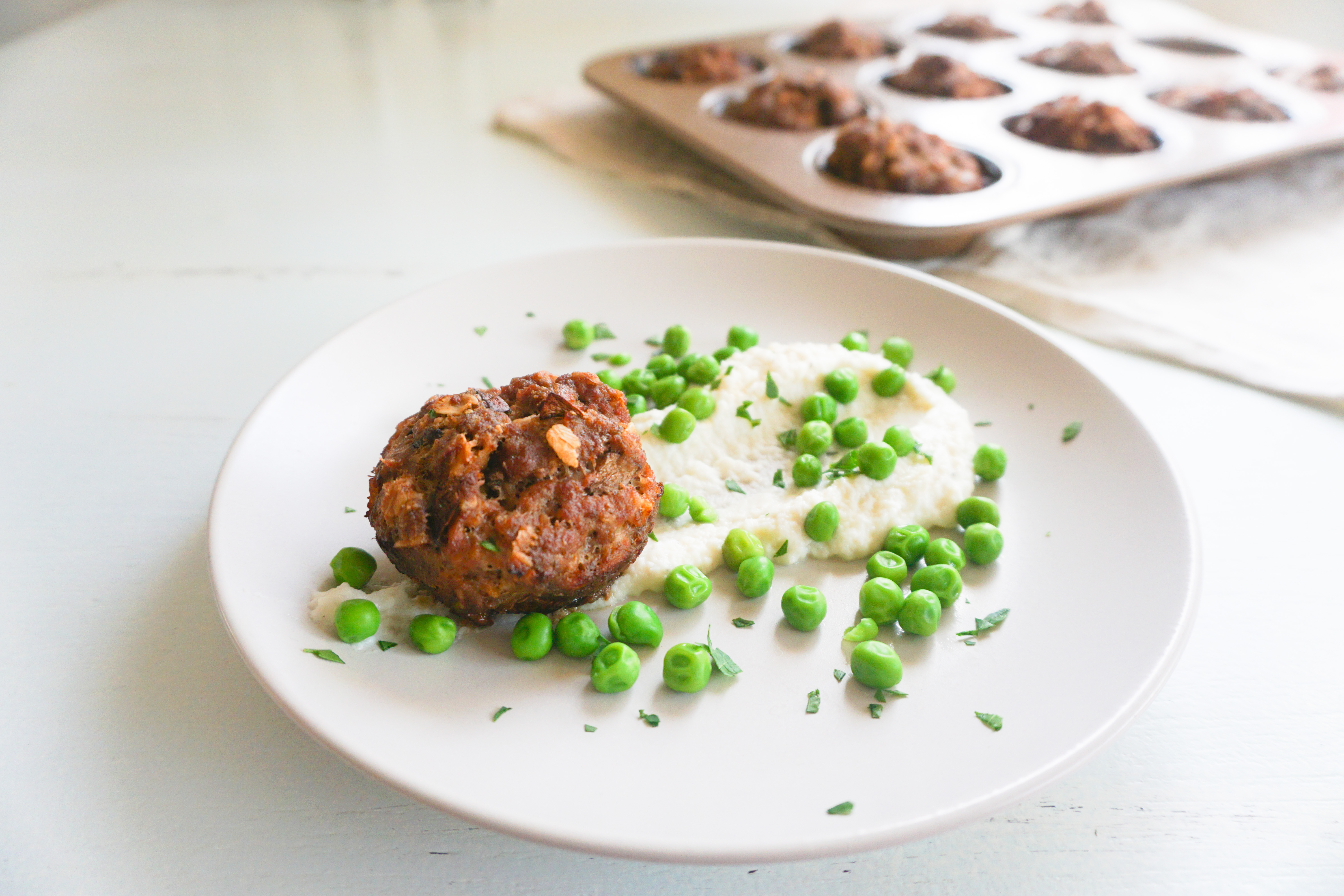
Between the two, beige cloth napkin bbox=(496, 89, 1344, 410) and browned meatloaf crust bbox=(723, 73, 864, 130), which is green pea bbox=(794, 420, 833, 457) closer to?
beige cloth napkin bbox=(496, 89, 1344, 410)

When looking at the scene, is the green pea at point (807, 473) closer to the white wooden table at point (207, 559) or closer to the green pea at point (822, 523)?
the green pea at point (822, 523)

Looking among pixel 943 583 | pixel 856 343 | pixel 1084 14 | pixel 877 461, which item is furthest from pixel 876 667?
pixel 1084 14

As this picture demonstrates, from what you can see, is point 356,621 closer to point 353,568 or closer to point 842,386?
point 353,568

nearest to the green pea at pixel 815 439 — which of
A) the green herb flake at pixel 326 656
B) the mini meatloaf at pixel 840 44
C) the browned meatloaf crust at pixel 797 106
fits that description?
→ the green herb flake at pixel 326 656

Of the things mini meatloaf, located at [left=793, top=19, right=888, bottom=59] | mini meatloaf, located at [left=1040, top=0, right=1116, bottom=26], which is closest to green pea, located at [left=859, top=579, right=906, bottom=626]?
mini meatloaf, located at [left=793, top=19, right=888, bottom=59]

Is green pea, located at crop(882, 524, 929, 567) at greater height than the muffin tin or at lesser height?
lesser

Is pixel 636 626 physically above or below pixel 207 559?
above

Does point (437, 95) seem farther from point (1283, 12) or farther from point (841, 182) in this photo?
point (1283, 12)
